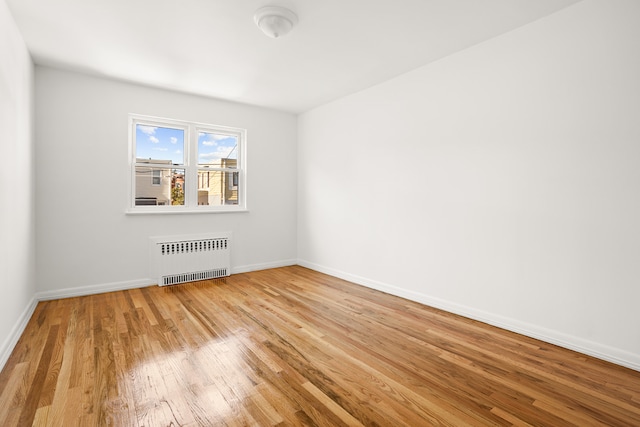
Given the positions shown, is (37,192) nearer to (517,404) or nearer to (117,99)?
(117,99)

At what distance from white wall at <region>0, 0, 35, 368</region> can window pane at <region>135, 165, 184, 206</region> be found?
1140 millimetres

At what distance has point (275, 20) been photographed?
8.62 ft

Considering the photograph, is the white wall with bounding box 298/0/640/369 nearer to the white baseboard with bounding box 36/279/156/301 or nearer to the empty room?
the empty room

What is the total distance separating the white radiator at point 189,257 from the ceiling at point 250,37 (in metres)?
2.14

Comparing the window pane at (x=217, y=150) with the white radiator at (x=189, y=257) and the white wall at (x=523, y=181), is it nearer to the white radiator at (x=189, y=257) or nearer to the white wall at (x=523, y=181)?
the white radiator at (x=189, y=257)

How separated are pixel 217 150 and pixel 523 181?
416 cm

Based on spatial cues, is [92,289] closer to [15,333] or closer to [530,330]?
[15,333]

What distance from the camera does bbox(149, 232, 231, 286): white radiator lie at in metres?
4.34

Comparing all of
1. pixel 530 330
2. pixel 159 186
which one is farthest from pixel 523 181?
pixel 159 186

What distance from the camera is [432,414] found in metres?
1.76

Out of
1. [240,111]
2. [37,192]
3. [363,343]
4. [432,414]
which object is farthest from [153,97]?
[432,414]

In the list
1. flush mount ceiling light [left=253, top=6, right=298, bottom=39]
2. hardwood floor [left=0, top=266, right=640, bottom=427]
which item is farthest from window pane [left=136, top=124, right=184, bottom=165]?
flush mount ceiling light [left=253, top=6, right=298, bottom=39]

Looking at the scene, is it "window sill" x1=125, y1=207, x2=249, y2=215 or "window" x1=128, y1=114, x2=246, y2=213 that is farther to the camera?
"window" x1=128, y1=114, x2=246, y2=213

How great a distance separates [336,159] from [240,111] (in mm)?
1740
